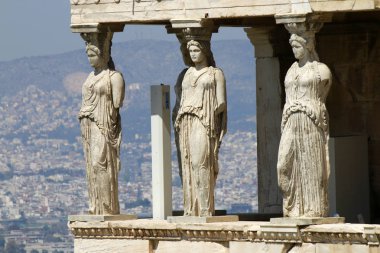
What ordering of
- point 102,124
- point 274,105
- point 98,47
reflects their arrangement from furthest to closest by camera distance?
1. point 274,105
2. point 102,124
3. point 98,47

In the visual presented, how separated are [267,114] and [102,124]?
4177 mm

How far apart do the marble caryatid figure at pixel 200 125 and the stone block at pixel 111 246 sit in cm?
112

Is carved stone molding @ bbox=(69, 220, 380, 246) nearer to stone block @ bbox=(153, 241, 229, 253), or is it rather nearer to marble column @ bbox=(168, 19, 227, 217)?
stone block @ bbox=(153, 241, 229, 253)

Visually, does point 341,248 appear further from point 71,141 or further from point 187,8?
point 71,141

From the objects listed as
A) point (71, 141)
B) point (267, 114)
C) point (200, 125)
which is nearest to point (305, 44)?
point (200, 125)

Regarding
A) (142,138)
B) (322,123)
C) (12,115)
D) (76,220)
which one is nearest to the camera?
(322,123)

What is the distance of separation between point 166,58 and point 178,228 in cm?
7013

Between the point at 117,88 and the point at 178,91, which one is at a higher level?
the point at 117,88

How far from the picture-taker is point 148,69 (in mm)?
114625

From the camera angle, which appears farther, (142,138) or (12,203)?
(12,203)

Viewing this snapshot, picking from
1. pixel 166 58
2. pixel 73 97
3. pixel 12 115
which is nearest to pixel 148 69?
pixel 166 58

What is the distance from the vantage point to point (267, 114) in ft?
158

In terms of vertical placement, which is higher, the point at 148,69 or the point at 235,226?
the point at 148,69

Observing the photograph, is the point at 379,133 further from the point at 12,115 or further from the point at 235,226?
the point at 12,115
